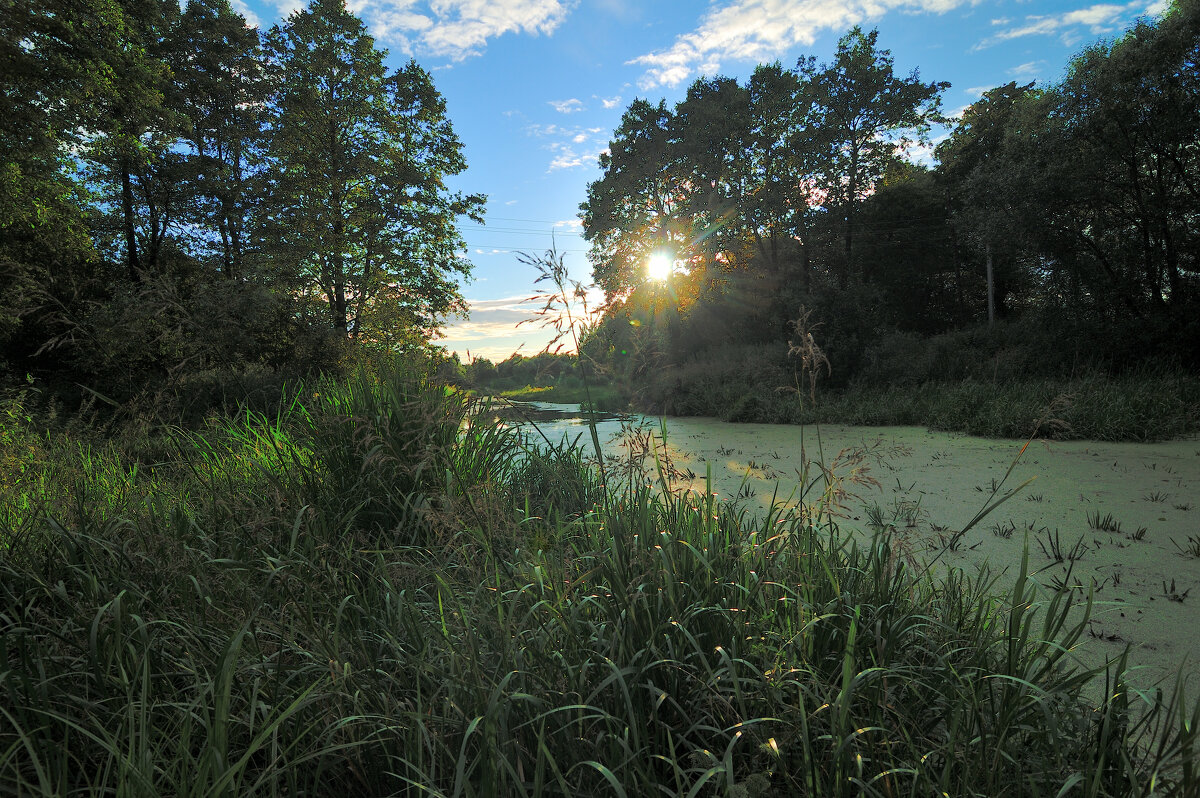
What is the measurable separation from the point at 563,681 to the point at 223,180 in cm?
1499

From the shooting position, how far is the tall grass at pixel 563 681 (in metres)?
0.82

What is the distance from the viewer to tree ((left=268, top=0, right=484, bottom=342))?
10.3 metres

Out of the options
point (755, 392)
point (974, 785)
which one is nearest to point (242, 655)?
point (974, 785)

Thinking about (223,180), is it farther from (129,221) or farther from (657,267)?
(657,267)

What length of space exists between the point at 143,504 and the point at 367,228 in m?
10.5

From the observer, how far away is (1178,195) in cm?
779

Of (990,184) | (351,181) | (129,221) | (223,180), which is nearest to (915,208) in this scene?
(990,184)

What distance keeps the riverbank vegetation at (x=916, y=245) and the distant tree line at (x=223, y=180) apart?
5.29 m

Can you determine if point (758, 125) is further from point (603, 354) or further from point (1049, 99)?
point (603, 354)

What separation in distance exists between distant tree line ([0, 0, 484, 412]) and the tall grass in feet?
20.1

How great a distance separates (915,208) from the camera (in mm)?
16859

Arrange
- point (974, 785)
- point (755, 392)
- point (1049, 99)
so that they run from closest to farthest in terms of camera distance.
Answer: point (974, 785)
point (1049, 99)
point (755, 392)

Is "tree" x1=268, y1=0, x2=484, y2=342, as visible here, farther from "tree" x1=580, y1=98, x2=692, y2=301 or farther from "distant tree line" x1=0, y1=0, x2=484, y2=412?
"tree" x1=580, y1=98, x2=692, y2=301

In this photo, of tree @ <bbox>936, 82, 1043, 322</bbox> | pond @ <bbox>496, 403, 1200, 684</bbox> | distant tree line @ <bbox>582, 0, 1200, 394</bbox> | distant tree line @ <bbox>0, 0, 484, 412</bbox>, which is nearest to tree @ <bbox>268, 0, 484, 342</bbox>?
distant tree line @ <bbox>0, 0, 484, 412</bbox>
